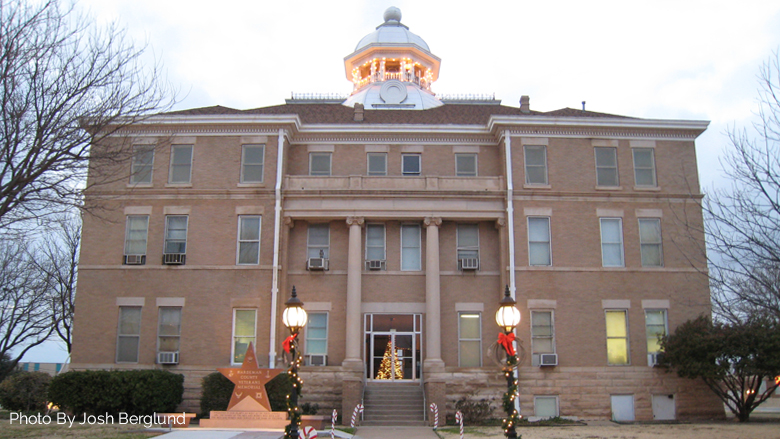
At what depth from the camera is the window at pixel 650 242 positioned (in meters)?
28.5

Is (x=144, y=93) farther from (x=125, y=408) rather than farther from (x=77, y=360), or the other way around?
(x=77, y=360)

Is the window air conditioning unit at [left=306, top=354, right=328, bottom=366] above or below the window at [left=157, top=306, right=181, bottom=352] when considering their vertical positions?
below

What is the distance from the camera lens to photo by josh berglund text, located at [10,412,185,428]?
2162 centimetres

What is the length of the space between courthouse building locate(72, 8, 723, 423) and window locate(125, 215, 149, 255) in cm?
8

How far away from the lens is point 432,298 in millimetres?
27562

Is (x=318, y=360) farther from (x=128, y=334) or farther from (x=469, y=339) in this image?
(x=128, y=334)

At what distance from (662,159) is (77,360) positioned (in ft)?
84.1

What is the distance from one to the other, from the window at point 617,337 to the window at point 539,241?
3.36 m

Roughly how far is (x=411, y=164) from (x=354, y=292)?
21.9 ft

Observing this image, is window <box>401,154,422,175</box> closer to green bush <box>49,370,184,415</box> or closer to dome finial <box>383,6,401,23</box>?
green bush <box>49,370,184,415</box>

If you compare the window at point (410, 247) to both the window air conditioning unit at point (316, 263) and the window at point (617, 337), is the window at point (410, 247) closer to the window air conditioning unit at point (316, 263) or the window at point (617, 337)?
the window air conditioning unit at point (316, 263)

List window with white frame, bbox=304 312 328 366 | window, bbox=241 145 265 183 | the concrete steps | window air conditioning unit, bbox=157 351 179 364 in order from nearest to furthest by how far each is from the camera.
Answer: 1. the concrete steps
2. window air conditioning unit, bbox=157 351 179 364
3. window with white frame, bbox=304 312 328 366
4. window, bbox=241 145 265 183

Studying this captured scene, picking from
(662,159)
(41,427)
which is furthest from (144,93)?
(662,159)

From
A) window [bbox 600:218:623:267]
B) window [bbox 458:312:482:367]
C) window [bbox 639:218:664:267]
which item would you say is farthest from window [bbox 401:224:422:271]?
window [bbox 639:218:664:267]
